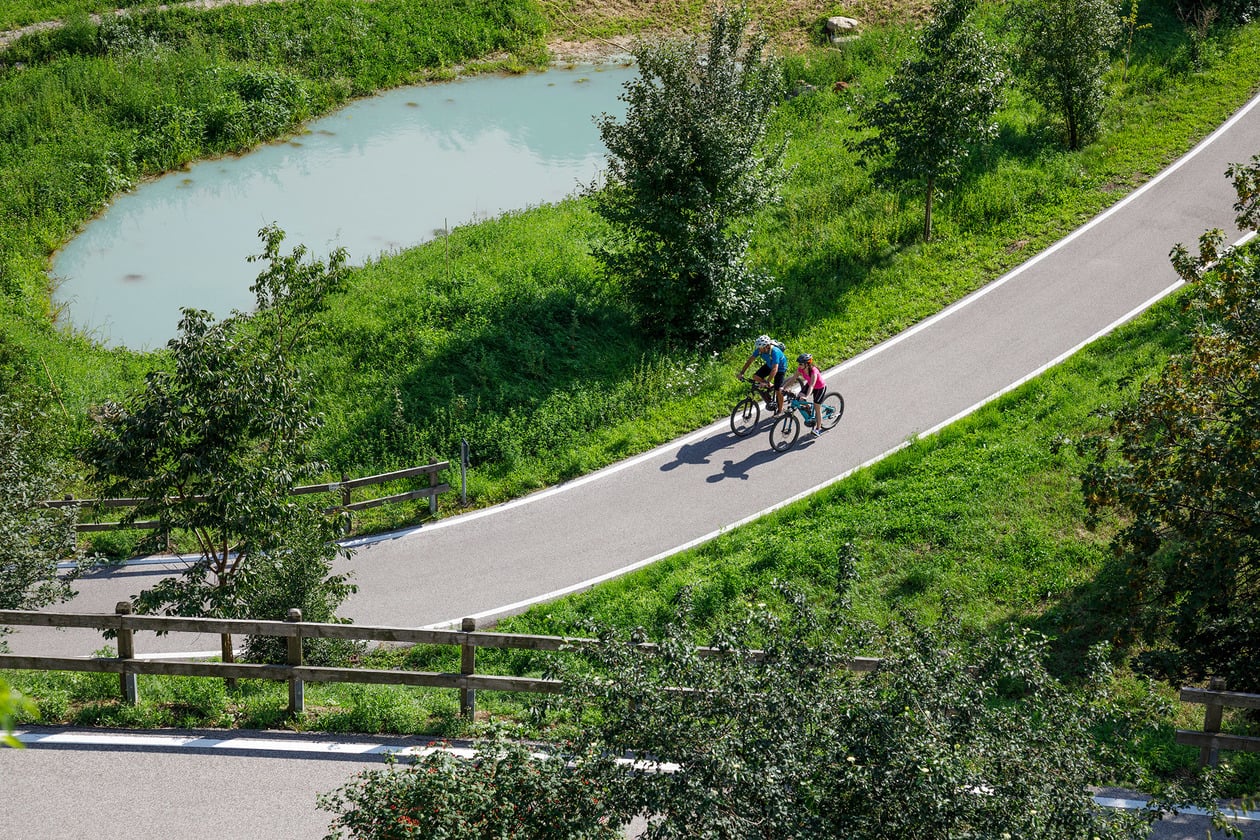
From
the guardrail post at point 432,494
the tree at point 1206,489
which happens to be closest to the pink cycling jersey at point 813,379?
the tree at point 1206,489

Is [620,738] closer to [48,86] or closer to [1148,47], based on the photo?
[1148,47]

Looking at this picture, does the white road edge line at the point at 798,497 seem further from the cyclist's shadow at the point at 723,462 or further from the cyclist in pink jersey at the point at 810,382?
the cyclist in pink jersey at the point at 810,382

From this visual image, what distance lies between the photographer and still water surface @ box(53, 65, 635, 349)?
91.7 ft

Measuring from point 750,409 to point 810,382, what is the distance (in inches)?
56.0

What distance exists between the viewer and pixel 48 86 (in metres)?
34.2

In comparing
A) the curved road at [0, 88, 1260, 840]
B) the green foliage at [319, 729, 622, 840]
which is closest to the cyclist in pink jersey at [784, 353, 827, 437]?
the curved road at [0, 88, 1260, 840]

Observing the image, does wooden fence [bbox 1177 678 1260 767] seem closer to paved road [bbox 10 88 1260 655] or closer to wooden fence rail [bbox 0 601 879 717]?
wooden fence rail [bbox 0 601 879 717]

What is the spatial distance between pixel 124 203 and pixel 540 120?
13248mm

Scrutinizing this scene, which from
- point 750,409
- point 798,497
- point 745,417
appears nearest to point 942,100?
point 750,409

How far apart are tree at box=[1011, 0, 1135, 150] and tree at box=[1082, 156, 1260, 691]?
46.9ft

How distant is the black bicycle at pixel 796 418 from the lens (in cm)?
1985

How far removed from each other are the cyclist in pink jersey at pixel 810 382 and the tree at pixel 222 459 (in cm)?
899

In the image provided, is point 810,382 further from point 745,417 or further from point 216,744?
point 216,744

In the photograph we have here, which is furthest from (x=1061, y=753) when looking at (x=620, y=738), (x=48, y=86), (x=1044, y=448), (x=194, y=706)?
(x=48, y=86)
